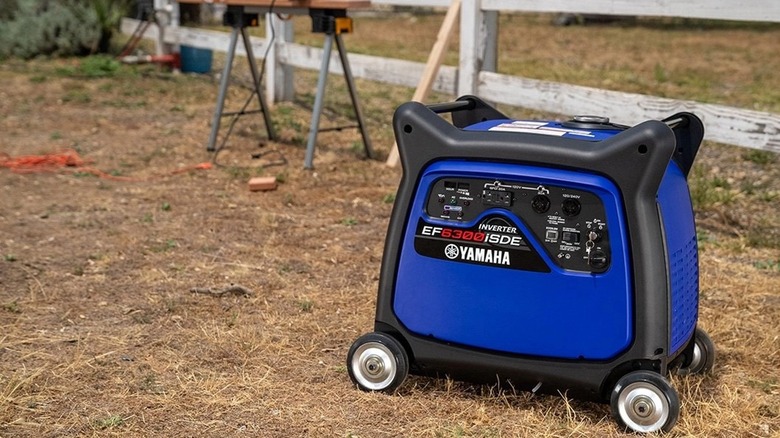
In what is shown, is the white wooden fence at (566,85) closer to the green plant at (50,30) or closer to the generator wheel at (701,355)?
the generator wheel at (701,355)

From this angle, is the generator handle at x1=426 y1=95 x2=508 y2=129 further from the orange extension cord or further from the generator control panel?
the orange extension cord

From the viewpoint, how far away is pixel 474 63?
22.9 feet

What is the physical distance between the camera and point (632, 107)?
5.86 meters

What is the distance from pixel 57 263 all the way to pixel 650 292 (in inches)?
117

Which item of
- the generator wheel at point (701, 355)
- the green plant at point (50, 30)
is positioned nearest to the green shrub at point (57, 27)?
the green plant at point (50, 30)

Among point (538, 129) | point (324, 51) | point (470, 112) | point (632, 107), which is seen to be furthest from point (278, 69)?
point (538, 129)

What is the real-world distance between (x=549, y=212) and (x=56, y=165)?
495 cm

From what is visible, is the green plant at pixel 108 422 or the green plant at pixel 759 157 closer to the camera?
the green plant at pixel 108 422

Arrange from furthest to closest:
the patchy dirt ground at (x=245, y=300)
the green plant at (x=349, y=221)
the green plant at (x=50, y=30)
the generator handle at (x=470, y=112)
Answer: the green plant at (x=50, y=30) < the green plant at (x=349, y=221) < the generator handle at (x=470, y=112) < the patchy dirt ground at (x=245, y=300)

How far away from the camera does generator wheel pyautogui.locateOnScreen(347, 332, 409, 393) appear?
3.25 metres

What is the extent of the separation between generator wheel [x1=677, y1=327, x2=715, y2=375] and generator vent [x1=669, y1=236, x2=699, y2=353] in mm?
153

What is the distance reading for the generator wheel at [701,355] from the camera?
350cm

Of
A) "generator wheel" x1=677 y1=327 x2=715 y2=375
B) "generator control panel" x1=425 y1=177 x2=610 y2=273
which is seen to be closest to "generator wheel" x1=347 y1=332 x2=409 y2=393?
"generator control panel" x1=425 y1=177 x2=610 y2=273

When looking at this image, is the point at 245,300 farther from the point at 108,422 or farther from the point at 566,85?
the point at 566,85
